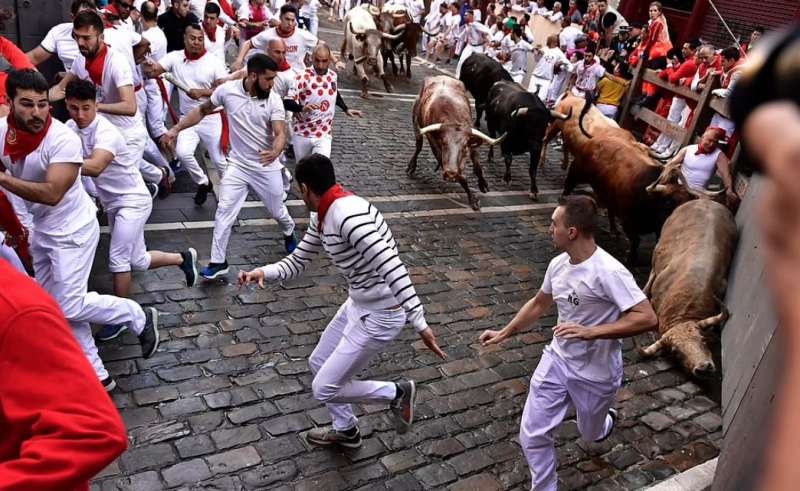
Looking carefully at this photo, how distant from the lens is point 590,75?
49.2 feet

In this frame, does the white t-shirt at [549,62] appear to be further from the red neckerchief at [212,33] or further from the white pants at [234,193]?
the white pants at [234,193]

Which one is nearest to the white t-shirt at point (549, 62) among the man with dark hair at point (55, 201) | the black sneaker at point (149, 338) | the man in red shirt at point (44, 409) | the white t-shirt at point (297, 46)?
the white t-shirt at point (297, 46)

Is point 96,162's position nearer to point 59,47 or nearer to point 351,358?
point 351,358

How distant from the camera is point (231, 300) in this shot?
6.43m

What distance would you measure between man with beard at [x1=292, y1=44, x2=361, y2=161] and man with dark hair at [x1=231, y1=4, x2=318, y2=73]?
222 centimetres

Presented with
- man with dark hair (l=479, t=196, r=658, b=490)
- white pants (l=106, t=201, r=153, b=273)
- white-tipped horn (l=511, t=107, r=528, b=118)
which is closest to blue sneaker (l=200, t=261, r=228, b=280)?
white pants (l=106, t=201, r=153, b=273)

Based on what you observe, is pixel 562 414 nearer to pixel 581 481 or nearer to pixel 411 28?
pixel 581 481

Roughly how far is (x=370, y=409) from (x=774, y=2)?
57.6 ft

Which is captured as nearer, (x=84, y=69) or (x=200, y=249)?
(x=84, y=69)

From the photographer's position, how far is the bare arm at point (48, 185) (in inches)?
163

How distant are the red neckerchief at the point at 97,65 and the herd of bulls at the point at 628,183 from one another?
18.3 ft

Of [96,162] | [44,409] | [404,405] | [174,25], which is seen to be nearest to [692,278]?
[404,405]

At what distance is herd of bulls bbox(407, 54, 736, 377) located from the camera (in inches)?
284

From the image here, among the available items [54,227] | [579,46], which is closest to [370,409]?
[54,227]
